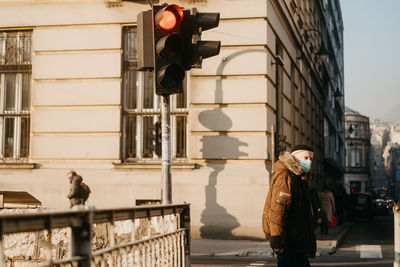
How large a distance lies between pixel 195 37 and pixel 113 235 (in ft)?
12.9

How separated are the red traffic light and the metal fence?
2.43 meters

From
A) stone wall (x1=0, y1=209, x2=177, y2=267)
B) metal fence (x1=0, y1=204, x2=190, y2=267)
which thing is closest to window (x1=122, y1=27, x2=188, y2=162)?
stone wall (x1=0, y1=209, x2=177, y2=267)

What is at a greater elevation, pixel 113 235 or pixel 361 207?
pixel 113 235

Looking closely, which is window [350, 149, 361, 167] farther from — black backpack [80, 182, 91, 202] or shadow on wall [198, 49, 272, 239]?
black backpack [80, 182, 91, 202]

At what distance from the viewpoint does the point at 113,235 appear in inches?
136

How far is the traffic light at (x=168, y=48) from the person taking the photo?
22.0 ft

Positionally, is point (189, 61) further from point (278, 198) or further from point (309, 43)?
point (309, 43)

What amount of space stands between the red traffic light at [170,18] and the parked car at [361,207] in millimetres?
32867

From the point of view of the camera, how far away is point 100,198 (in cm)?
1485

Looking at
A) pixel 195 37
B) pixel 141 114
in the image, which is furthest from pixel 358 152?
pixel 195 37

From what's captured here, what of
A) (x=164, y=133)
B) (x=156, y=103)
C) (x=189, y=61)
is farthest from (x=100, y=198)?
(x=189, y=61)

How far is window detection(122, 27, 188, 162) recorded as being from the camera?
15.1 m

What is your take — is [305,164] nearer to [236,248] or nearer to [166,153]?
[166,153]

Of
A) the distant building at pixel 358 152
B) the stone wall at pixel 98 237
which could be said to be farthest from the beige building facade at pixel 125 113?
the distant building at pixel 358 152
